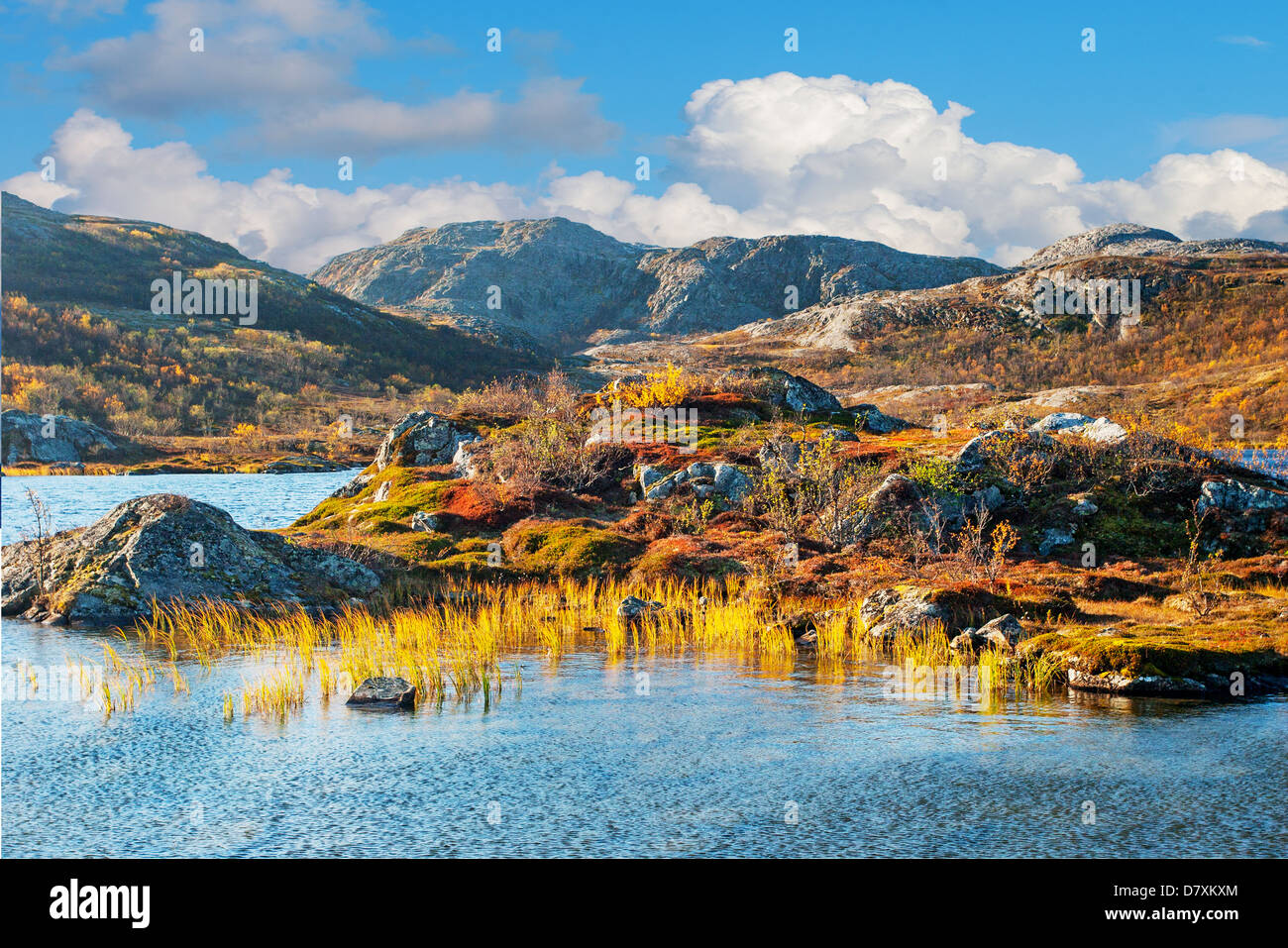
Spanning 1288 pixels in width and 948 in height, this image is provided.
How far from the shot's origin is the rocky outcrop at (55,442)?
110750mm

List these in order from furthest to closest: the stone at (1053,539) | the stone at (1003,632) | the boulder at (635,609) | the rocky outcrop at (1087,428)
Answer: the rocky outcrop at (1087,428) < the stone at (1053,539) < the boulder at (635,609) < the stone at (1003,632)

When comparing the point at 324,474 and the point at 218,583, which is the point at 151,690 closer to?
the point at 218,583

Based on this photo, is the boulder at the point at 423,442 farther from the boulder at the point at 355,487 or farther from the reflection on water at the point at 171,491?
the reflection on water at the point at 171,491

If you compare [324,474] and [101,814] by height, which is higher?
[324,474]

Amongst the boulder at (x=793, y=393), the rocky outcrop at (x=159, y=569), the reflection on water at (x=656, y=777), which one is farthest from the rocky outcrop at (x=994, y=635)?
the boulder at (x=793, y=393)

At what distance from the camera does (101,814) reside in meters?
11.6

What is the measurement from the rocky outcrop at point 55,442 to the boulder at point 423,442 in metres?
81.1

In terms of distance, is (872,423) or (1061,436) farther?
(872,423)

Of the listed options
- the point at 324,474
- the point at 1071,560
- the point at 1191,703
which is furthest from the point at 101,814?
the point at 324,474

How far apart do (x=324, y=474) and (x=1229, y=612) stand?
9194 centimetres

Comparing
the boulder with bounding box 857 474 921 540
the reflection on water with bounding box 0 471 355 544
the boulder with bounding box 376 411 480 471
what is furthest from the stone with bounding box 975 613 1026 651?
the reflection on water with bounding box 0 471 355 544

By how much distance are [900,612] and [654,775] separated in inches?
Answer: 485
